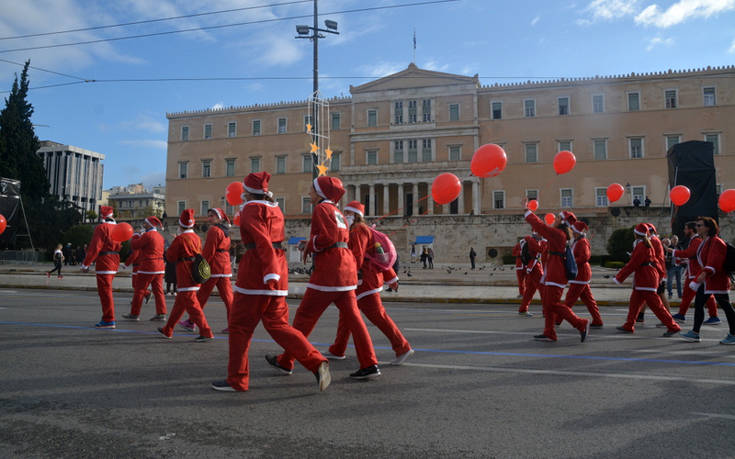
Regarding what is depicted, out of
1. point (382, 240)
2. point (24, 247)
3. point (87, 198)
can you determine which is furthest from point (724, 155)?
point (87, 198)

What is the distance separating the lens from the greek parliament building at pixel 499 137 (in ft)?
148

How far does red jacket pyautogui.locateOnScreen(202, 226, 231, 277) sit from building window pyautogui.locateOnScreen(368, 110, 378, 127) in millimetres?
45770

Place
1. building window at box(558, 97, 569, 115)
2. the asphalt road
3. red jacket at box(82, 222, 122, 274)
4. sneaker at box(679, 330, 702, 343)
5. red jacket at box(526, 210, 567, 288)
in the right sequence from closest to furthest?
the asphalt road
sneaker at box(679, 330, 702, 343)
red jacket at box(526, 210, 567, 288)
red jacket at box(82, 222, 122, 274)
building window at box(558, 97, 569, 115)

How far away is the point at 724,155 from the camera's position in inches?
1731

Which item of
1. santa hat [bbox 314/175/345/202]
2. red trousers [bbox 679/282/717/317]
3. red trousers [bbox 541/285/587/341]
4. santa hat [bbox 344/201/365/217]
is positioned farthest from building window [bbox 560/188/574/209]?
santa hat [bbox 314/175/345/202]

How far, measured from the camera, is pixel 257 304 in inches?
172

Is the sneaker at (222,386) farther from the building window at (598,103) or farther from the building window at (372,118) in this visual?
the building window at (598,103)

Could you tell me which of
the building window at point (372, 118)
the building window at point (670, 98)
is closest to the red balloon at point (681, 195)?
the building window at point (670, 98)

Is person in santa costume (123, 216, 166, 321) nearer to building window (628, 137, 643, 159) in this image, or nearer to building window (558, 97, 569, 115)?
building window (558, 97, 569, 115)

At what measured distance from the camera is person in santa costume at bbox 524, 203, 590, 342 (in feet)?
22.4

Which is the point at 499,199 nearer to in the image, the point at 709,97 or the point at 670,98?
the point at 670,98

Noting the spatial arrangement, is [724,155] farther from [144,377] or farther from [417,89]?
[144,377]

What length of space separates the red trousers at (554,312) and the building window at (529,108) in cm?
4489

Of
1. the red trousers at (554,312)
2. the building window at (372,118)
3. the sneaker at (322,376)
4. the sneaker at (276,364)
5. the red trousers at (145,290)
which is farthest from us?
the building window at (372,118)
